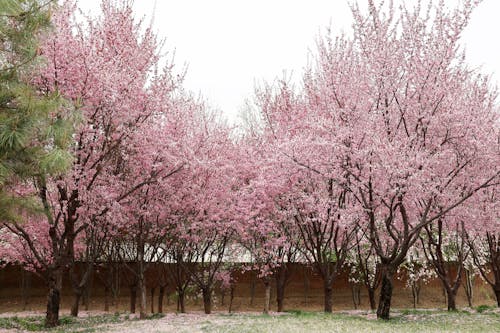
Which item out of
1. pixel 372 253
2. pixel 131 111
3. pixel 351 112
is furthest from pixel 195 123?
pixel 372 253

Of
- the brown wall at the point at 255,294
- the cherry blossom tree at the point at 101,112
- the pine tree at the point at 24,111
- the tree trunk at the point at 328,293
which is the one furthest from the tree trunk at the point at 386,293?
the brown wall at the point at 255,294

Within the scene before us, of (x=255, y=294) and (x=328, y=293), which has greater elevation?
(x=328, y=293)

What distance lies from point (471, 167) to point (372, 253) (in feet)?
40.3

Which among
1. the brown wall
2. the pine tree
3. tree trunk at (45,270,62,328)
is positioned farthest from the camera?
the brown wall

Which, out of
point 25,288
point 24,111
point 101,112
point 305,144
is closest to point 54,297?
point 101,112

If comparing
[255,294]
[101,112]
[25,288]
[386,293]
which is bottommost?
[255,294]

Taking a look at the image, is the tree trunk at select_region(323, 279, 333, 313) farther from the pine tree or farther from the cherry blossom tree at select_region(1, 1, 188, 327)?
the pine tree

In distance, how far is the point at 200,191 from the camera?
22.5 meters

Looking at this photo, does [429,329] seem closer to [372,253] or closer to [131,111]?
[131,111]

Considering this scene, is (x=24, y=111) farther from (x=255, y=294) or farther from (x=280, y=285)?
(x=255, y=294)

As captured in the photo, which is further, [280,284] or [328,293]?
[280,284]

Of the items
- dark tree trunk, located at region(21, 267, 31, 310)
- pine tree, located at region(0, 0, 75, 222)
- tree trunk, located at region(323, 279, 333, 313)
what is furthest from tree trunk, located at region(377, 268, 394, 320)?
dark tree trunk, located at region(21, 267, 31, 310)

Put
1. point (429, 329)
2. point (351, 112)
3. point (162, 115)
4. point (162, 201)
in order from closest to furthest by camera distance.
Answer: point (429, 329) → point (351, 112) → point (162, 115) → point (162, 201)

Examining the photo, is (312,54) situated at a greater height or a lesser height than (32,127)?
greater
